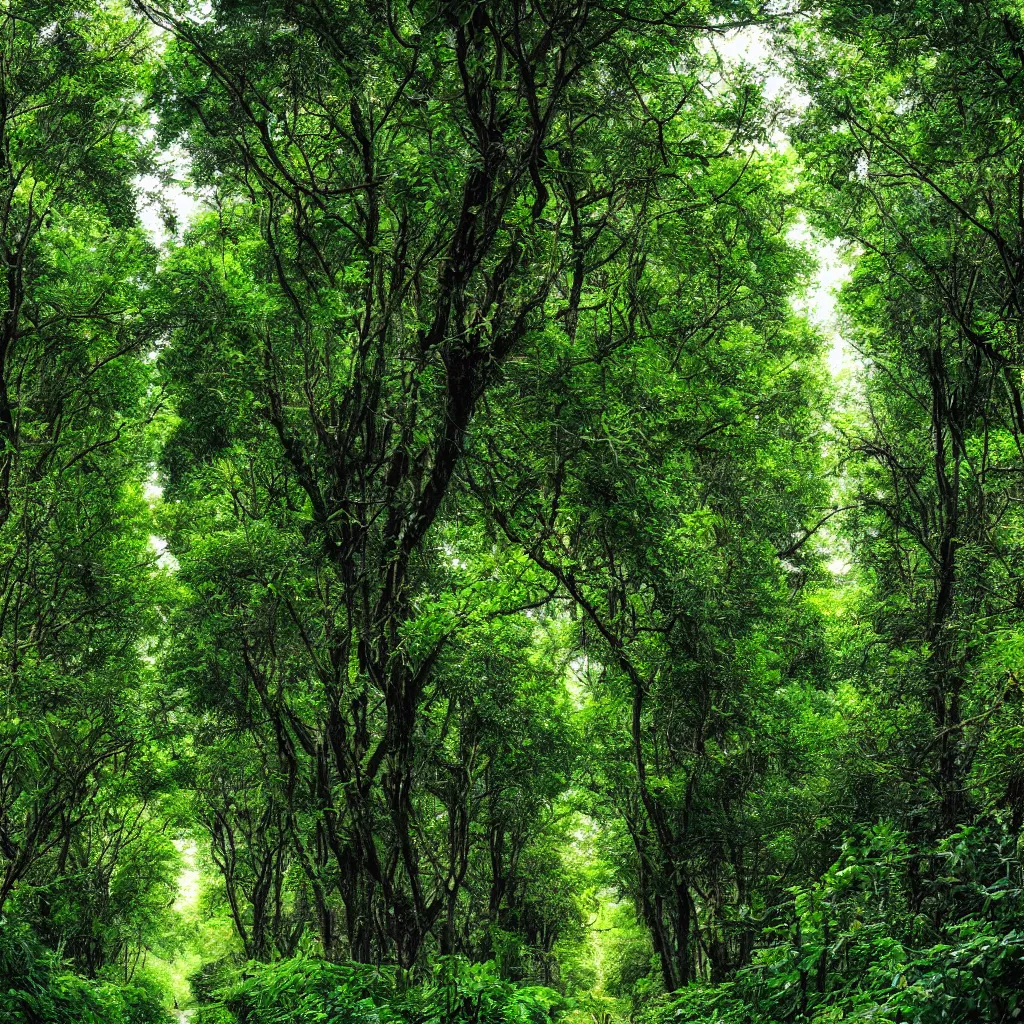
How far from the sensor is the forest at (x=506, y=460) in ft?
23.1

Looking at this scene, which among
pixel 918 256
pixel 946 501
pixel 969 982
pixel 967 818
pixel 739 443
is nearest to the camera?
pixel 969 982

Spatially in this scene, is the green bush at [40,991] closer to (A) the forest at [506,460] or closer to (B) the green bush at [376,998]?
(A) the forest at [506,460]

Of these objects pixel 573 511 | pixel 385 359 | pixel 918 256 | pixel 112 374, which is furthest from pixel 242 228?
pixel 918 256

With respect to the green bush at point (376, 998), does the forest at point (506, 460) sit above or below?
above

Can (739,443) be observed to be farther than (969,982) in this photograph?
Yes

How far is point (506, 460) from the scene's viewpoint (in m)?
8.62

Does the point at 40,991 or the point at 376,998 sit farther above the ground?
the point at 40,991

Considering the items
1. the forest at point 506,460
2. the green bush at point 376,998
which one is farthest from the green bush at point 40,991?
the green bush at point 376,998

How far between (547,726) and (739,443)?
16.0 feet

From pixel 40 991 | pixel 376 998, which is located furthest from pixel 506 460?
pixel 40 991

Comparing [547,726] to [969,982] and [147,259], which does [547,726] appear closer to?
[147,259]

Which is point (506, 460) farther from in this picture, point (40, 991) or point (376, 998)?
point (40, 991)

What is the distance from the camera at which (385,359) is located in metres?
9.14

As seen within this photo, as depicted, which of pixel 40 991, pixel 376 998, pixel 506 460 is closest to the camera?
pixel 376 998
